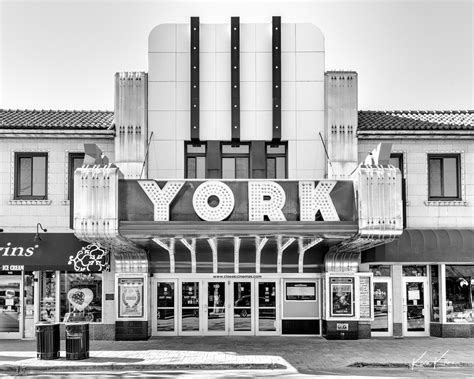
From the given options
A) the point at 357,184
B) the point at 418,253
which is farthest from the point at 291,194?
the point at 418,253

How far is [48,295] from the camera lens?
23125mm

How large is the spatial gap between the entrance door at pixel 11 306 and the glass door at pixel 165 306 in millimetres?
4454

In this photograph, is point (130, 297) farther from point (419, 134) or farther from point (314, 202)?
point (419, 134)

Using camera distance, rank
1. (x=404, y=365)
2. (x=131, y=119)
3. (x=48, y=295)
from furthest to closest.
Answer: (x=48, y=295) < (x=131, y=119) < (x=404, y=365)

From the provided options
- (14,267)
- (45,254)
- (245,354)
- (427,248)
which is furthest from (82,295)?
(427,248)

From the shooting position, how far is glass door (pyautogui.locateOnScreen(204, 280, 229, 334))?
23.7 m

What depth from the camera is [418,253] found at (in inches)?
872

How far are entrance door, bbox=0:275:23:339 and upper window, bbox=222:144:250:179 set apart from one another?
787cm

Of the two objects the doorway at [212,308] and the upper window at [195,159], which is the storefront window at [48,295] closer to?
the doorway at [212,308]

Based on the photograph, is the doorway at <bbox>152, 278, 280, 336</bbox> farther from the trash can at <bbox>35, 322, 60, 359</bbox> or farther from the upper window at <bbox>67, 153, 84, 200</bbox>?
the trash can at <bbox>35, 322, 60, 359</bbox>

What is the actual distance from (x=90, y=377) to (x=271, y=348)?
6.26m

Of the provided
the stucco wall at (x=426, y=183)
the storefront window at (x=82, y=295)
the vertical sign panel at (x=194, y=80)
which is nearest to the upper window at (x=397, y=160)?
the stucco wall at (x=426, y=183)

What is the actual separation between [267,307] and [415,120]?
8.25 meters

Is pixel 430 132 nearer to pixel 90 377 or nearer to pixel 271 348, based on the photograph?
pixel 271 348
